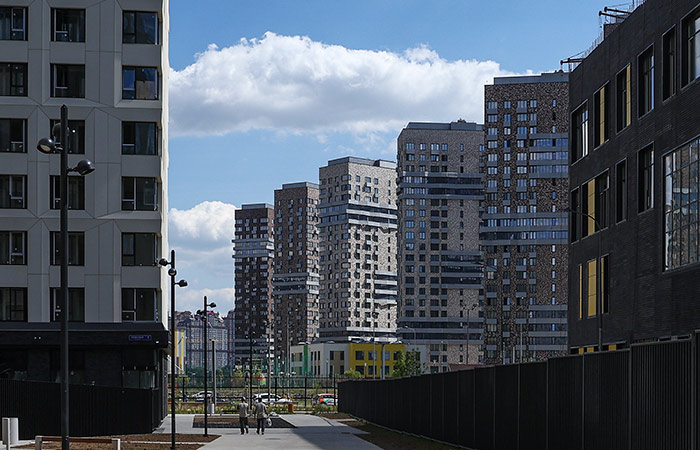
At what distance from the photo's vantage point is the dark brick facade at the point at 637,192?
40.5 m

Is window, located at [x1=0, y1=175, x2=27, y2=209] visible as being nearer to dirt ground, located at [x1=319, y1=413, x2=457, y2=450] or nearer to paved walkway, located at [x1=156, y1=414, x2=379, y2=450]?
paved walkway, located at [x1=156, y1=414, x2=379, y2=450]

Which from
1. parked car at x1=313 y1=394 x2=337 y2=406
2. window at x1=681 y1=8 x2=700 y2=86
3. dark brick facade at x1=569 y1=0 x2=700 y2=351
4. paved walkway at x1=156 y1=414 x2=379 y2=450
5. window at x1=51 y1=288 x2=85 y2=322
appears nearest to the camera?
window at x1=681 y1=8 x2=700 y2=86

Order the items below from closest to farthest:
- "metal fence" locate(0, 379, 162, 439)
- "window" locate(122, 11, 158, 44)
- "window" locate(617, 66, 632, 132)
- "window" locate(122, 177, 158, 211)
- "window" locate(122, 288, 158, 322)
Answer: "metal fence" locate(0, 379, 162, 439) < "window" locate(617, 66, 632, 132) < "window" locate(122, 288, 158, 322) < "window" locate(122, 177, 158, 211) < "window" locate(122, 11, 158, 44)

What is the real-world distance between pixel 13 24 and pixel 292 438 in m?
27.0

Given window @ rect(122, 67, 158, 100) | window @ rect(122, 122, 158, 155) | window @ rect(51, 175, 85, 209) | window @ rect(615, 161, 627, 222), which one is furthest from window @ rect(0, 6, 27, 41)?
window @ rect(615, 161, 627, 222)

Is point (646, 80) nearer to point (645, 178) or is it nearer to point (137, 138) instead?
point (645, 178)

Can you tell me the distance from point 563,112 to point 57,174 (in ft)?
441

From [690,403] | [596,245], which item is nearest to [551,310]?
[596,245]

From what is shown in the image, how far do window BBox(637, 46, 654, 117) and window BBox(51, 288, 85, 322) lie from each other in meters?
29.9

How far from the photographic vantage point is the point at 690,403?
1792 cm

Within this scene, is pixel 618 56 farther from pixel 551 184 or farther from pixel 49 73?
pixel 551 184

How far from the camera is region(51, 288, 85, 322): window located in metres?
56.8

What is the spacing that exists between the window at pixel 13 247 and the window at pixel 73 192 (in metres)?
2.37

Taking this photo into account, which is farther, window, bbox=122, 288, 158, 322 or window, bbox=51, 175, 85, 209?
window, bbox=122, 288, 158, 322
